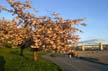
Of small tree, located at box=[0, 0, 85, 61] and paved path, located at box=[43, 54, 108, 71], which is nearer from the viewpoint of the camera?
small tree, located at box=[0, 0, 85, 61]

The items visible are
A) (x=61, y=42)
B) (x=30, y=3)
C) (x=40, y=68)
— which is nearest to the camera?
(x=61, y=42)

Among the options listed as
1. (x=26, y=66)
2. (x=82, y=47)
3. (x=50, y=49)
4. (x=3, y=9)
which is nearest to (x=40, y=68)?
(x=26, y=66)

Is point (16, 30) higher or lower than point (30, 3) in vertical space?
lower

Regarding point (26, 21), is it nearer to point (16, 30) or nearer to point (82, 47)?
point (16, 30)

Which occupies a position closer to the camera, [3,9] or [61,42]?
[61,42]

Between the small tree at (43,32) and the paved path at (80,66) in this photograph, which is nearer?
the small tree at (43,32)

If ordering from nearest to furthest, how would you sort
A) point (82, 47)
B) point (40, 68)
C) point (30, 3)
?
point (30, 3) < point (40, 68) < point (82, 47)

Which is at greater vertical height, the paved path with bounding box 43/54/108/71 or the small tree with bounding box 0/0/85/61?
the small tree with bounding box 0/0/85/61

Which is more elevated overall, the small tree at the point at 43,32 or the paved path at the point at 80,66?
the small tree at the point at 43,32

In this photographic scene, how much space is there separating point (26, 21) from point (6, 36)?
248 centimetres

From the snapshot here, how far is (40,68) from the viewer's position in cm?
2342

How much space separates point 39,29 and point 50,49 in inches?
55.0

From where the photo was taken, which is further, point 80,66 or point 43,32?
point 80,66

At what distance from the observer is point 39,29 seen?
2045 cm
